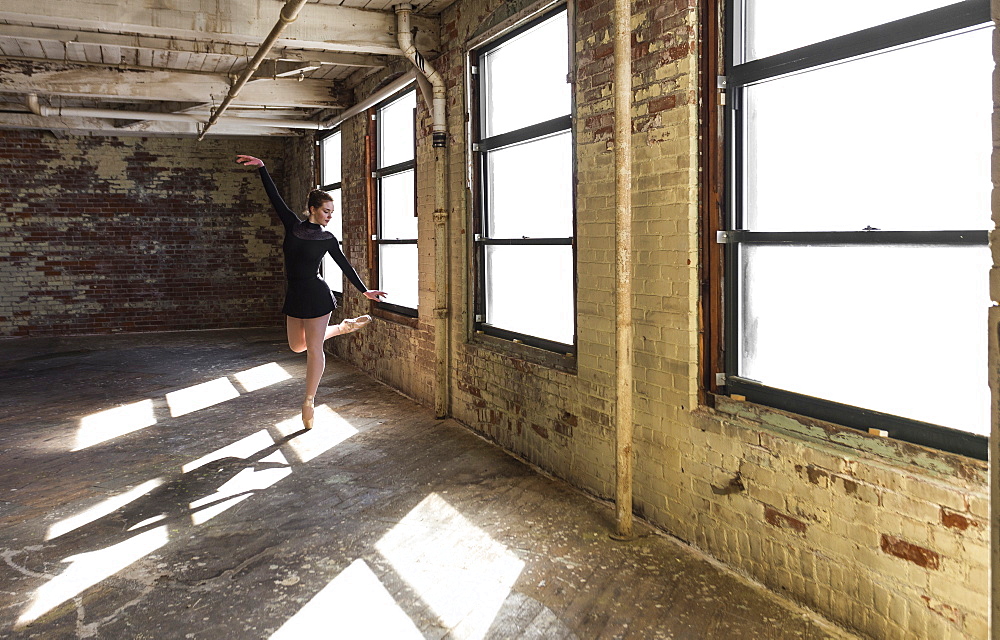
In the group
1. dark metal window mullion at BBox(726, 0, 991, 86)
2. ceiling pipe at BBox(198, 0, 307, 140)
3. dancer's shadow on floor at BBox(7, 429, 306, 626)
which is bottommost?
dancer's shadow on floor at BBox(7, 429, 306, 626)

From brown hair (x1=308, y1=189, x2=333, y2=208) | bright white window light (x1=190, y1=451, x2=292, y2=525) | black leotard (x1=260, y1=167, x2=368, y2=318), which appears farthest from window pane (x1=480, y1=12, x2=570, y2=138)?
bright white window light (x1=190, y1=451, x2=292, y2=525)

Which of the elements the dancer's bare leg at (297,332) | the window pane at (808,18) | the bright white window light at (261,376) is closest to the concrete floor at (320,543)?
the dancer's bare leg at (297,332)

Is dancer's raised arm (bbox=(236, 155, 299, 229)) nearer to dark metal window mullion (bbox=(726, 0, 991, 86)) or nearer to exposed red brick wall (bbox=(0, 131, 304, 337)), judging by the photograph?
dark metal window mullion (bbox=(726, 0, 991, 86))

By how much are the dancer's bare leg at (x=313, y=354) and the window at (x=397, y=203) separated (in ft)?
3.64

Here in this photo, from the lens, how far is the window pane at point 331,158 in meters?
9.08

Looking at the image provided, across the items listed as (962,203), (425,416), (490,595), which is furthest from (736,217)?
(425,416)

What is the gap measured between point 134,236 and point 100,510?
8.35 m

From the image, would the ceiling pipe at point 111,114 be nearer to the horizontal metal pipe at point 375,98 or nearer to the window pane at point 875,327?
the horizontal metal pipe at point 375,98

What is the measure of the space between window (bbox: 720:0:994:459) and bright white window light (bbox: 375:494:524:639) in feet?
4.11

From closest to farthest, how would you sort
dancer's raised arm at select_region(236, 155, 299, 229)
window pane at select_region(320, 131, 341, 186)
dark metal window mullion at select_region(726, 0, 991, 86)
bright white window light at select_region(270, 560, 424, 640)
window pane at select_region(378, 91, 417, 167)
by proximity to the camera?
1. dark metal window mullion at select_region(726, 0, 991, 86)
2. bright white window light at select_region(270, 560, 424, 640)
3. dancer's raised arm at select_region(236, 155, 299, 229)
4. window pane at select_region(378, 91, 417, 167)
5. window pane at select_region(320, 131, 341, 186)

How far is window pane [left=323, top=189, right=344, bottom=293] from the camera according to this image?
28.7 ft

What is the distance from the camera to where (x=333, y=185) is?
29.4 ft

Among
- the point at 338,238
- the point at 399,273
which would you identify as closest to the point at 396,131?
the point at 399,273

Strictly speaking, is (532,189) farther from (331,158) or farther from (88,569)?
(331,158)
